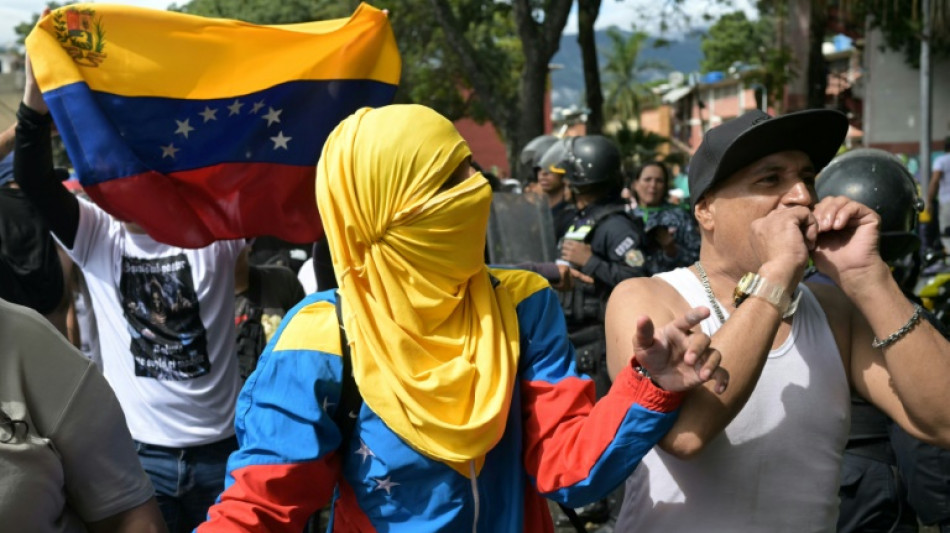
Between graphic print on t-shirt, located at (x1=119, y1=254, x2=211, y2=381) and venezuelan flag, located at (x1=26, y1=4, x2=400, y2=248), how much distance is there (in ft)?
0.57

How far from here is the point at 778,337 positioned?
2.60m

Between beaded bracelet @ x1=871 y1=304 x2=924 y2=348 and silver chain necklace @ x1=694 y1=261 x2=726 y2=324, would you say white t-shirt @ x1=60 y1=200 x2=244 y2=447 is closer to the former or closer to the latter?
silver chain necklace @ x1=694 y1=261 x2=726 y2=324

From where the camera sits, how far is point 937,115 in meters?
30.7

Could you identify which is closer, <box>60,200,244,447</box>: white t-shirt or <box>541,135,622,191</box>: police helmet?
<box>60,200,244,447</box>: white t-shirt

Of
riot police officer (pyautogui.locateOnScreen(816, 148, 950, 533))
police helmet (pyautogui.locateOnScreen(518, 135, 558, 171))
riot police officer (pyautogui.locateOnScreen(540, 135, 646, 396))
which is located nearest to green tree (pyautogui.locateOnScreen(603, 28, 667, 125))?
police helmet (pyautogui.locateOnScreen(518, 135, 558, 171))

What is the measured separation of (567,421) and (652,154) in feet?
74.9

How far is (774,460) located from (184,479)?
2.39 metres

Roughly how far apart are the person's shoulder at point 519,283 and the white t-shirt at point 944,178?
14.2 m

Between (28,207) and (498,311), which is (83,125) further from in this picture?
(498,311)

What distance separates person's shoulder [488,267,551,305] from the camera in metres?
2.66

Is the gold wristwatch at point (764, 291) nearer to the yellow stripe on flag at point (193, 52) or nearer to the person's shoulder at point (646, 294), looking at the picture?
the person's shoulder at point (646, 294)

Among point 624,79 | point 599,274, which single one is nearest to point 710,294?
point 599,274

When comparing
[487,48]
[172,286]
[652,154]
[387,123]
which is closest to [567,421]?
[387,123]

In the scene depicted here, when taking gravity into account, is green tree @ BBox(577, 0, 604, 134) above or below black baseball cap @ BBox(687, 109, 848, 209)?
below
